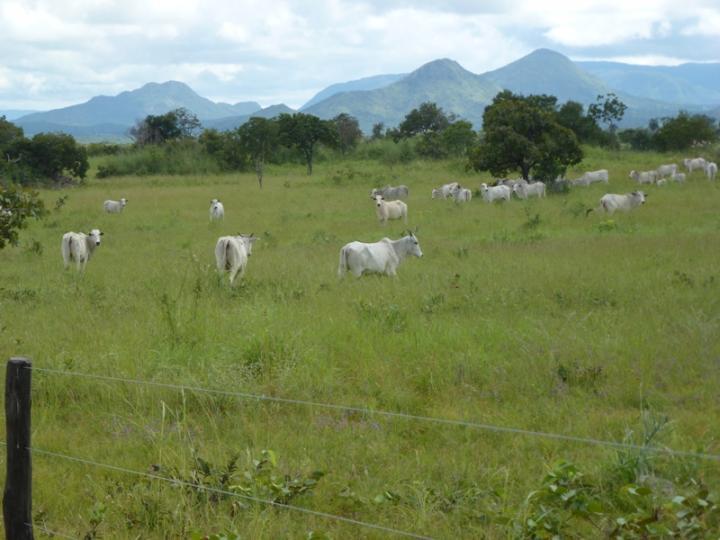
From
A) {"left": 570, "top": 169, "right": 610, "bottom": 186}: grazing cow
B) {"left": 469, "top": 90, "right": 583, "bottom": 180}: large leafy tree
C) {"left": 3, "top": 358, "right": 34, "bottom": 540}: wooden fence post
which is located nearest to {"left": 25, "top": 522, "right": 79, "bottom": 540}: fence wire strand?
{"left": 3, "top": 358, "right": 34, "bottom": 540}: wooden fence post

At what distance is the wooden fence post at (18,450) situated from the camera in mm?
4066

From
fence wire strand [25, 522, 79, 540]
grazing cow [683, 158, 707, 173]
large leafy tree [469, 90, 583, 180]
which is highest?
large leafy tree [469, 90, 583, 180]

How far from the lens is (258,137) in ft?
148

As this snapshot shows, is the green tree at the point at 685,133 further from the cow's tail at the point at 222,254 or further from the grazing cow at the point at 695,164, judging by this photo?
the cow's tail at the point at 222,254

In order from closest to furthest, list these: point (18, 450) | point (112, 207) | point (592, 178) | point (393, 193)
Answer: point (18, 450)
point (112, 207)
point (393, 193)
point (592, 178)

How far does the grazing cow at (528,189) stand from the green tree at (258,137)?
1937 cm

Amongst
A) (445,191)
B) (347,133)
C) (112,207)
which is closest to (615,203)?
(445,191)

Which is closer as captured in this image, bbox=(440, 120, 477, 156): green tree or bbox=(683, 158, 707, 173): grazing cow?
bbox=(683, 158, 707, 173): grazing cow

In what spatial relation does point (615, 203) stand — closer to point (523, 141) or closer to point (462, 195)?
point (523, 141)

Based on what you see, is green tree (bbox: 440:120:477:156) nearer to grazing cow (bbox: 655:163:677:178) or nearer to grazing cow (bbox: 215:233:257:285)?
grazing cow (bbox: 655:163:677:178)

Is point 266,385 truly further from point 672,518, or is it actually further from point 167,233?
point 167,233

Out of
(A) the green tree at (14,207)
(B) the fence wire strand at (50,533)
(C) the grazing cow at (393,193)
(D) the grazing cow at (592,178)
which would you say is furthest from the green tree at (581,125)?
(B) the fence wire strand at (50,533)

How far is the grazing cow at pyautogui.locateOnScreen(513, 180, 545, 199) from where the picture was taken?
28.1 metres

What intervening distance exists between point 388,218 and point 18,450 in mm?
20038
